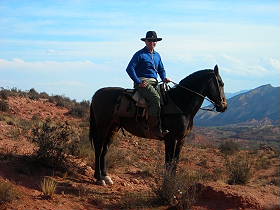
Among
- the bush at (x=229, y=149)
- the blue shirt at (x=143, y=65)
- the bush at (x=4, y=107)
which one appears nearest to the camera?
the blue shirt at (x=143, y=65)

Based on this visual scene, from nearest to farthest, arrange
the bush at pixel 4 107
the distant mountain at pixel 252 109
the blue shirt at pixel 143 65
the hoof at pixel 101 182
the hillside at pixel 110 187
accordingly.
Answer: the hillside at pixel 110 187
the blue shirt at pixel 143 65
the hoof at pixel 101 182
the bush at pixel 4 107
the distant mountain at pixel 252 109

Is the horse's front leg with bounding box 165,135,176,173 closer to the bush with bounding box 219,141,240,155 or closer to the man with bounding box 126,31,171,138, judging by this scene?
the man with bounding box 126,31,171,138

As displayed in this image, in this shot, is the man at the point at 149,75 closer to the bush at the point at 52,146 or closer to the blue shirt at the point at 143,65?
the blue shirt at the point at 143,65

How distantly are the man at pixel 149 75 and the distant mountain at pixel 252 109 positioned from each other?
11402 centimetres

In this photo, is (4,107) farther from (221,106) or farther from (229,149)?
(221,106)

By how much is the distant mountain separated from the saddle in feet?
374

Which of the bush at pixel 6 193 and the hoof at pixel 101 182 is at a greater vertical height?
the bush at pixel 6 193

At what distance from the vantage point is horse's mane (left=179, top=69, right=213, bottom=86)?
9123 millimetres

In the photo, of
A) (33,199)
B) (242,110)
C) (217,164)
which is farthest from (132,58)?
(242,110)

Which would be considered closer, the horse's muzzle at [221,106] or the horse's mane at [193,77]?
the horse's muzzle at [221,106]

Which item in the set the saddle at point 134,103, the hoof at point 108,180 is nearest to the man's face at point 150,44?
the saddle at point 134,103

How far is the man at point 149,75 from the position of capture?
8.83 meters

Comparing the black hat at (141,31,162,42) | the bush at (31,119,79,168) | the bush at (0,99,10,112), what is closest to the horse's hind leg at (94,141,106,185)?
the bush at (31,119,79,168)

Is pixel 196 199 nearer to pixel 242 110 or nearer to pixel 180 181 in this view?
pixel 180 181
